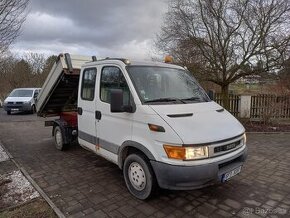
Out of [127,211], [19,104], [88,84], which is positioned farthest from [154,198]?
[19,104]

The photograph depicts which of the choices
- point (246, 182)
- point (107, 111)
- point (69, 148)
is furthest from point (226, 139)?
point (69, 148)

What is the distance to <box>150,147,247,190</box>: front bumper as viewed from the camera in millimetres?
3377

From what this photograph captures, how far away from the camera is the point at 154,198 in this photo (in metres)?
4.07

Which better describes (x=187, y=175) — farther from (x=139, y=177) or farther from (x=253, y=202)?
(x=253, y=202)

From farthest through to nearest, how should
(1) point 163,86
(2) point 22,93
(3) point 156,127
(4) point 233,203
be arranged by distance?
(2) point 22,93
(1) point 163,86
(4) point 233,203
(3) point 156,127

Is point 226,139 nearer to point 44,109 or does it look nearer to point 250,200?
point 250,200

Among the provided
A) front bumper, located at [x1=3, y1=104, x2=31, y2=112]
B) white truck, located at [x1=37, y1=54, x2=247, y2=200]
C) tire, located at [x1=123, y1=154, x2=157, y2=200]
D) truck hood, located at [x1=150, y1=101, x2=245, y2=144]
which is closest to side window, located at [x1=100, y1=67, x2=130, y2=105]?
white truck, located at [x1=37, y1=54, x2=247, y2=200]

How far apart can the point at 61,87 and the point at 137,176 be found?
148 inches

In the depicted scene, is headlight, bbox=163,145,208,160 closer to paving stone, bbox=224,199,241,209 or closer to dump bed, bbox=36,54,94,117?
paving stone, bbox=224,199,241,209

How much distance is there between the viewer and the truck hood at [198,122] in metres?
3.46

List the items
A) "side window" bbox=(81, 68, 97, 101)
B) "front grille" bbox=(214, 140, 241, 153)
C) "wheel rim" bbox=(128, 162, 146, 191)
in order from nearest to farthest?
"front grille" bbox=(214, 140, 241, 153), "wheel rim" bbox=(128, 162, 146, 191), "side window" bbox=(81, 68, 97, 101)

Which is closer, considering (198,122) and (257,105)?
(198,122)

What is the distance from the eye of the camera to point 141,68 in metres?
4.45

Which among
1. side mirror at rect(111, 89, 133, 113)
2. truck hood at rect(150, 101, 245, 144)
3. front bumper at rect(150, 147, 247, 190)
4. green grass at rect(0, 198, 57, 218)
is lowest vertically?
green grass at rect(0, 198, 57, 218)
